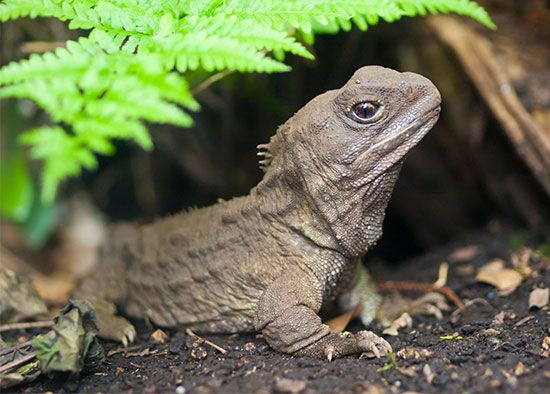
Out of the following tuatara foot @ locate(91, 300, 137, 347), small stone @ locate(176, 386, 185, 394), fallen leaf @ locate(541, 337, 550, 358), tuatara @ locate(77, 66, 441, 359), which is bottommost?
tuatara foot @ locate(91, 300, 137, 347)

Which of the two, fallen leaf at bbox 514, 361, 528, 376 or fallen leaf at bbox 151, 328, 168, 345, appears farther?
fallen leaf at bbox 151, 328, 168, 345

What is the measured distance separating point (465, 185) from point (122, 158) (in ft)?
16.0

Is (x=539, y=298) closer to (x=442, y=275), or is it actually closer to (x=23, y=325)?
(x=442, y=275)

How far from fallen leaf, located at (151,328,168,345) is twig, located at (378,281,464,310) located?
2.17 metres

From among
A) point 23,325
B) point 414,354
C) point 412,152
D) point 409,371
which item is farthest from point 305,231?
point 412,152

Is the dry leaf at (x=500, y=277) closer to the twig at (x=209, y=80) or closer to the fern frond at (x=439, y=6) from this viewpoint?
the fern frond at (x=439, y=6)

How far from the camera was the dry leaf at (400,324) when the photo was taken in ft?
15.9

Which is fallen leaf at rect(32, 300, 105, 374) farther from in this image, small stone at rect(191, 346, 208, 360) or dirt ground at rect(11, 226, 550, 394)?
small stone at rect(191, 346, 208, 360)

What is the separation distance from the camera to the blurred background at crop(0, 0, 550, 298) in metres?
6.36

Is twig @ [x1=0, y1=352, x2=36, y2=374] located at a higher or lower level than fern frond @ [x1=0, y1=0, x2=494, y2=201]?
lower

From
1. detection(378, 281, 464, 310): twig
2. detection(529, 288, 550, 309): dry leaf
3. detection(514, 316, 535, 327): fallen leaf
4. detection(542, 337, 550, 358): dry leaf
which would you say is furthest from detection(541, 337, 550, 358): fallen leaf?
detection(378, 281, 464, 310): twig

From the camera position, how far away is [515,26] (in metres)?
6.71

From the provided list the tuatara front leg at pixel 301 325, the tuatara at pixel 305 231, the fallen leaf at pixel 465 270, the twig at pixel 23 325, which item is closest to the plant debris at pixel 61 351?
the twig at pixel 23 325

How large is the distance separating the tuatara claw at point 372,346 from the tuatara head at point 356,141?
2.48 ft
